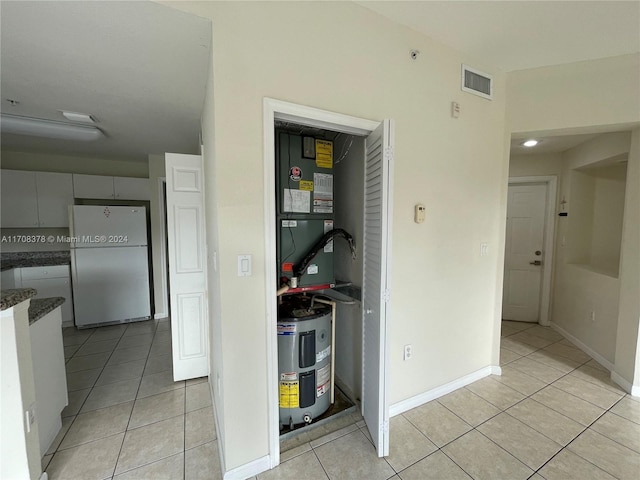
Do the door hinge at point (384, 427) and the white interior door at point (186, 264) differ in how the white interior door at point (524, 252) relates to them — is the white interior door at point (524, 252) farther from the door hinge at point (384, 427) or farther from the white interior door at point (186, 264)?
the white interior door at point (186, 264)

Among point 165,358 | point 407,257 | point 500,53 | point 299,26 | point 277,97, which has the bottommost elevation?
point 165,358

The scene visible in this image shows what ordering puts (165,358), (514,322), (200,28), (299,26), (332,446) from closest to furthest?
(200,28), (299,26), (332,446), (165,358), (514,322)

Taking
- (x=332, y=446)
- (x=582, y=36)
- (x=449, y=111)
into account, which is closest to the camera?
(x=332, y=446)

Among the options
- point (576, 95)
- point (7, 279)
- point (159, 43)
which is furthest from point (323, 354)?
point (7, 279)

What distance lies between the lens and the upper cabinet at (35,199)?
334cm

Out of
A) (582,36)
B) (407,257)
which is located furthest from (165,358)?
(582,36)

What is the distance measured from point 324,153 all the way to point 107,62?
1445 mm

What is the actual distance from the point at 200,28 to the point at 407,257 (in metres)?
1.79

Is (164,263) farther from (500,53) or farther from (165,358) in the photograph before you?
(500,53)

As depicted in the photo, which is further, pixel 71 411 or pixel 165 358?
pixel 165 358

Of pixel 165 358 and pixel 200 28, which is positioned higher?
pixel 200 28

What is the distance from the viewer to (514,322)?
370 cm

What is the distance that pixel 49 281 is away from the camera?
11.1 ft

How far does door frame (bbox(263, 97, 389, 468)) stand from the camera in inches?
53.7
